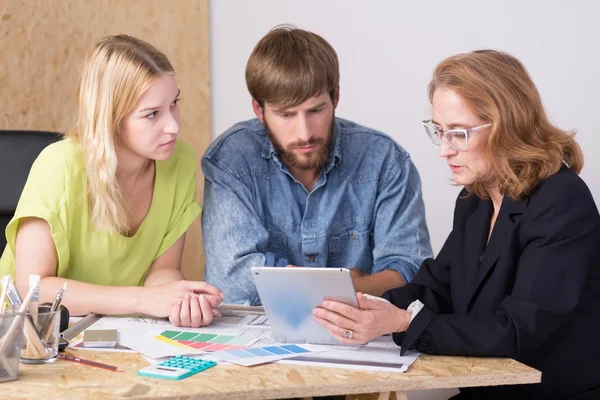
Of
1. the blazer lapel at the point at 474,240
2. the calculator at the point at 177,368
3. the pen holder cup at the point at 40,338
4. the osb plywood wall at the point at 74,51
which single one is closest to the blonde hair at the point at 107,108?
the pen holder cup at the point at 40,338

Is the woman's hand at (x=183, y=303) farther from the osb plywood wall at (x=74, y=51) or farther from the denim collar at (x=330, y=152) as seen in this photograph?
the osb plywood wall at (x=74, y=51)

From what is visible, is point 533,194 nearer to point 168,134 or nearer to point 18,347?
point 168,134

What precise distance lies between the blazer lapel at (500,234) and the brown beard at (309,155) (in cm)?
72

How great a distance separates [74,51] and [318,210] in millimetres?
1674

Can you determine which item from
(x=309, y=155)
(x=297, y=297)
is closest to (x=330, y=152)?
(x=309, y=155)

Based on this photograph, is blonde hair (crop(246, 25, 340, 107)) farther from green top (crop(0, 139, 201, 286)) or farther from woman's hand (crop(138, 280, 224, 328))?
woman's hand (crop(138, 280, 224, 328))

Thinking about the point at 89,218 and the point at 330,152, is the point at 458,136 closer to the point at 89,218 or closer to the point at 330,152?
the point at 330,152

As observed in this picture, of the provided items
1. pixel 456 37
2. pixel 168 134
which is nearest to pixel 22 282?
pixel 168 134

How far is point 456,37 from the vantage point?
12.8 ft

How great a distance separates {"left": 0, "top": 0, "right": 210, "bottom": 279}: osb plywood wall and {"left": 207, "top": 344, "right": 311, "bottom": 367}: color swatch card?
2.12 m

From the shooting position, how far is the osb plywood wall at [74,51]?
3713mm

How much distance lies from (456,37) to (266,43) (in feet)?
4.69

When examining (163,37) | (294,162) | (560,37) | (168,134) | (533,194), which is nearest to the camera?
(533,194)

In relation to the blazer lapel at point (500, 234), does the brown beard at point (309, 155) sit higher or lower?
higher
